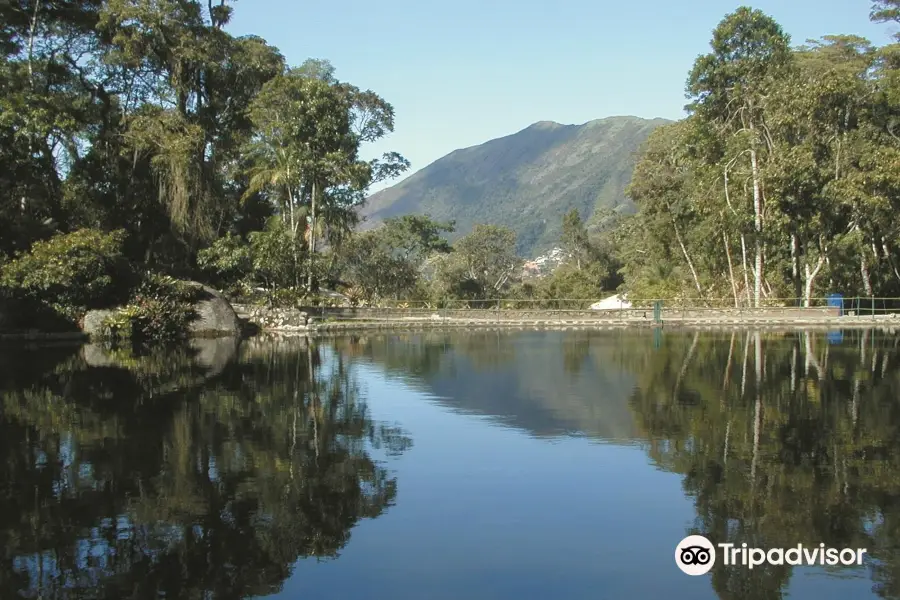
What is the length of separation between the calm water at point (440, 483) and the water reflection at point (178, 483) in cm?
3

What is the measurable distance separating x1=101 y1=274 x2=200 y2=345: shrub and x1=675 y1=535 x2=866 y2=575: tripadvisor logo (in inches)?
919

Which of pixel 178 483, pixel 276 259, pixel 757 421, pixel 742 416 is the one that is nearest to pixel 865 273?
pixel 276 259

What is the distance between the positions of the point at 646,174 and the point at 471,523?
3776cm

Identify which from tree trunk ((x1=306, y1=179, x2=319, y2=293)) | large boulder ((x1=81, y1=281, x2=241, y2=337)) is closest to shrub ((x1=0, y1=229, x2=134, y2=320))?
large boulder ((x1=81, y1=281, x2=241, y2=337))

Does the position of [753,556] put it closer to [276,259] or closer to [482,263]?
[276,259]

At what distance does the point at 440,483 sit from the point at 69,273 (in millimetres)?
21442

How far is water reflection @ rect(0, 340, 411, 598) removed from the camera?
6.51 metres

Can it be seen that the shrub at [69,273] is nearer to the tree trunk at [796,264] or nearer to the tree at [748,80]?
the tree at [748,80]

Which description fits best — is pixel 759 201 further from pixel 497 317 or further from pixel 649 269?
pixel 649 269

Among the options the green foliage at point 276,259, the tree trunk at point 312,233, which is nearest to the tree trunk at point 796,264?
the tree trunk at point 312,233

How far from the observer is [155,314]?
28.2 meters

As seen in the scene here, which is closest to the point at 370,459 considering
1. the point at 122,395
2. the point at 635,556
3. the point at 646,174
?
the point at 635,556

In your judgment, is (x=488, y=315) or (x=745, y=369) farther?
(x=488, y=315)

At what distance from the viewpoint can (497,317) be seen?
38.8 meters
